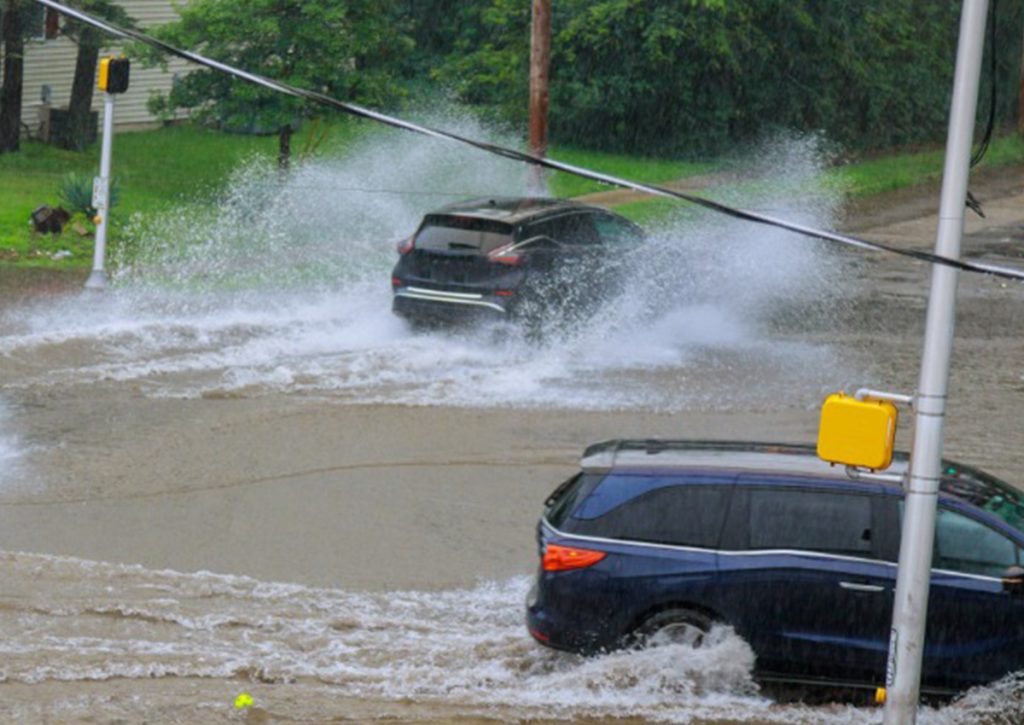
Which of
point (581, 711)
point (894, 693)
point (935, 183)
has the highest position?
point (935, 183)

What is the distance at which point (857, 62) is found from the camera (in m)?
40.2

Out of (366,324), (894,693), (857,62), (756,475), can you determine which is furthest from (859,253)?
(894,693)

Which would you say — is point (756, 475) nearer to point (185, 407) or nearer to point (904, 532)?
point (904, 532)

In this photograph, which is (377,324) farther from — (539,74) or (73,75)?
(73,75)

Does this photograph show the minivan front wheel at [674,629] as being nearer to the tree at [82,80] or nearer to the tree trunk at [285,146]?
the tree trunk at [285,146]

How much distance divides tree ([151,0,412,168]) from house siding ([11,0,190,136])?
590cm

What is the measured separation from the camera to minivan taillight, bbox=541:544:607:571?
9773 millimetres

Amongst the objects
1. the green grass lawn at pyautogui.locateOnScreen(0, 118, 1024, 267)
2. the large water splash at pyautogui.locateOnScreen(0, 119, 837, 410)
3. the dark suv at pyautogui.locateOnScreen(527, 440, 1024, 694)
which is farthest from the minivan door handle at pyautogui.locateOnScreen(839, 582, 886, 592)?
the green grass lawn at pyautogui.locateOnScreen(0, 118, 1024, 267)

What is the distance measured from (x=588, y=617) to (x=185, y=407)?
7.17m

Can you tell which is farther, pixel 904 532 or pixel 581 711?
pixel 581 711

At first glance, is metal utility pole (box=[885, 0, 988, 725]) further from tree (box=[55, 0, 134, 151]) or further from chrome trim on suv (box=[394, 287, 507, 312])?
tree (box=[55, 0, 134, 151])

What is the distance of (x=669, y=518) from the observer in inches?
389

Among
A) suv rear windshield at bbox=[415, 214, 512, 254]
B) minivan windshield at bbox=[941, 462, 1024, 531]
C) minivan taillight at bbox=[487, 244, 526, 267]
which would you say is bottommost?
minivan windshield at bbox=[941, 462, 1024, 531]

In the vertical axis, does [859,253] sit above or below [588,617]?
above
